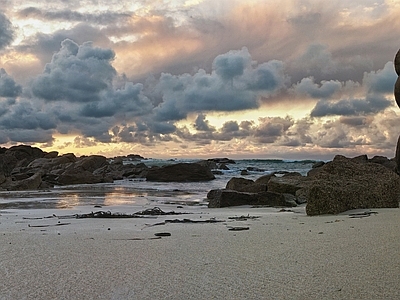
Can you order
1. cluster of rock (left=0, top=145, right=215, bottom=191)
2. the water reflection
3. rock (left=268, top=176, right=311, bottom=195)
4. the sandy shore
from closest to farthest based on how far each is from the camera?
the sandy shore < the water reflection < rock (left=268, top=176, right=311, bottom=195) < cluster of rock (left=0, top=145, right=215, bottom=191)

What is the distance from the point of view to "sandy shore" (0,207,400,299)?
2.13 m

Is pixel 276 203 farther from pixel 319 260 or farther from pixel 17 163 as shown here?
pixel 17 163

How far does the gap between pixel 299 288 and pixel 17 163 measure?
3317 centimetres

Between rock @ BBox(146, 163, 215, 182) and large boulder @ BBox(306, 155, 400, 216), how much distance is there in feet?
56.9

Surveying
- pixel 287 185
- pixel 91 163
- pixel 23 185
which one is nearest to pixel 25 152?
pixel 91 163

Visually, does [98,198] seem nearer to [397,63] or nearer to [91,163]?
[397,63]

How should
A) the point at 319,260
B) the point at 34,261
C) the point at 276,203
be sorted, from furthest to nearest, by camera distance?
1. the point at 276,203
2. the point at 34,261
3. the point at 319,260

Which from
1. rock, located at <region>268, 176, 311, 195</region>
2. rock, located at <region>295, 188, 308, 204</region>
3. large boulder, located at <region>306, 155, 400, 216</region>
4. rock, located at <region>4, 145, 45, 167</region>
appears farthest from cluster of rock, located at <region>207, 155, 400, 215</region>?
rock, located at <region>4, 145, 45, 167</region>

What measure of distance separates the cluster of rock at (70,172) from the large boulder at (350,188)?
12072mm

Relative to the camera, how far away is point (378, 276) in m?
2.26

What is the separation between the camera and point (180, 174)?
24.6 meters

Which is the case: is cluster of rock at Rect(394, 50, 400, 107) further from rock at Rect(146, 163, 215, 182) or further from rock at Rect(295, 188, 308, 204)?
rock at Rect(146, 163, 215, 182)

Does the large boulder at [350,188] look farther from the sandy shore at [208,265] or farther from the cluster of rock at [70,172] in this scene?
the cluster of rock at [70,172]

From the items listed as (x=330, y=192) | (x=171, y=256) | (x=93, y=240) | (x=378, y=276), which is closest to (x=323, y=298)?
(x=378, y=276)
